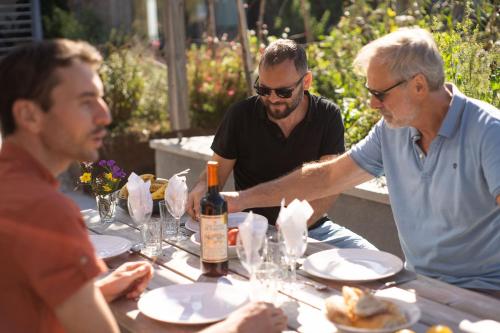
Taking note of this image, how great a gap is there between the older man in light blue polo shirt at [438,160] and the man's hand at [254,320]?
3.23 ft

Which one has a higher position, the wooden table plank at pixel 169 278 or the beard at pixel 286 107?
the beard at pixel 286 107

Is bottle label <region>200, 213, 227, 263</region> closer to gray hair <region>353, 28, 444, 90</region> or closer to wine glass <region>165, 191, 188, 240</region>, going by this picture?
wine glass <region>165, 191, 188, 240</region>

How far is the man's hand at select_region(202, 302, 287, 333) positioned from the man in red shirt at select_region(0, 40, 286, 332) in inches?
12.6

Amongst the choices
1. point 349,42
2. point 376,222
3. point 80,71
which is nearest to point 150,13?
point 349,42

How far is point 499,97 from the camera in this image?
397 cm

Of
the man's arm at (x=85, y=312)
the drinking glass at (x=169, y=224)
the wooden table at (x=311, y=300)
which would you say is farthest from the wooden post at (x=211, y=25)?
the man's arm at (x=85, y=312)

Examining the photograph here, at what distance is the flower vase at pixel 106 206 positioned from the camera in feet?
10.1

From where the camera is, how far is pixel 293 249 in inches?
86.1

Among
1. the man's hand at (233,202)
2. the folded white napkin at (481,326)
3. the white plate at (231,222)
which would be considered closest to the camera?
the folded white napkin at (481,326)

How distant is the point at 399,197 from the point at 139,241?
41.2 inches

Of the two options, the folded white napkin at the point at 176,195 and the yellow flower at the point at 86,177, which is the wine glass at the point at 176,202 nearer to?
the folded white napkin at the point at 176,195

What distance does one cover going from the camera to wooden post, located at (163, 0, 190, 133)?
5.97 meters

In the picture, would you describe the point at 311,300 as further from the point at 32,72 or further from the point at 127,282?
the point at 32,72

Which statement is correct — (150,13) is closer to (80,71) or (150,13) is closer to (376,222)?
(376,222)
